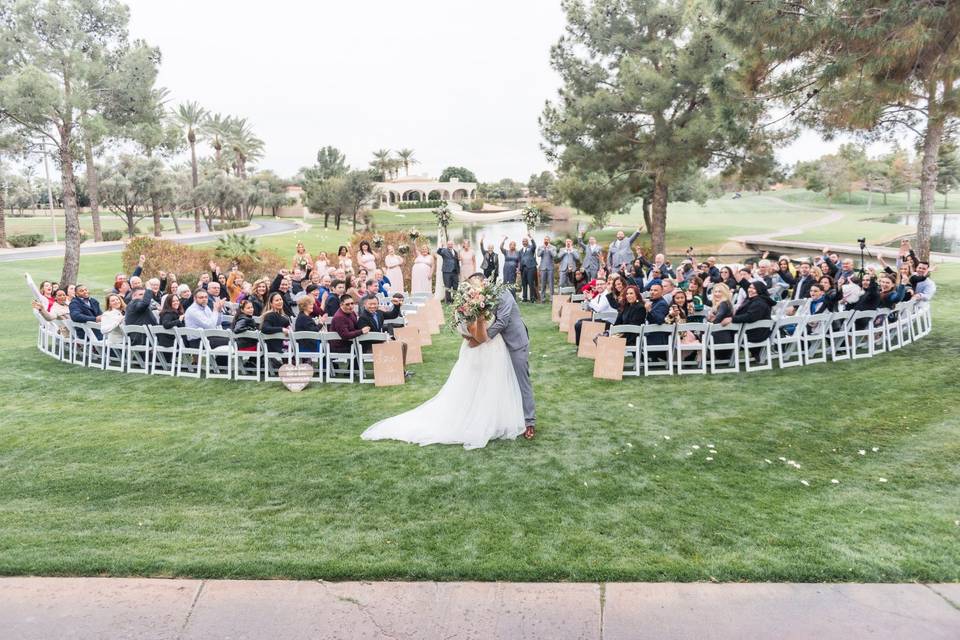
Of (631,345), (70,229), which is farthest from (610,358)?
(70,229)

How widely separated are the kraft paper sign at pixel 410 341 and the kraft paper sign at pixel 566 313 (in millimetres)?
3362

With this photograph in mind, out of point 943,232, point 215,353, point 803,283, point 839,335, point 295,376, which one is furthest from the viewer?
point 943,232

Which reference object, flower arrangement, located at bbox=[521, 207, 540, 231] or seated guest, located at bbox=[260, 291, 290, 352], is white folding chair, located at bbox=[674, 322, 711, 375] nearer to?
seated guest, located at bbox=[260, 291, 290, 352]

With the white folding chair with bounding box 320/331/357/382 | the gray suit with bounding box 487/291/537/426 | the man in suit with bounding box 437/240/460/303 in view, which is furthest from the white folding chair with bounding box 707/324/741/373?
the man in suit with bounding box 437/240/460/303

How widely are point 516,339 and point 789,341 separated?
204 inches

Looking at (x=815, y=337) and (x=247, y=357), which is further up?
(x=815, y=337)

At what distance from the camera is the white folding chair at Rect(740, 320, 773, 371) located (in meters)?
9.86

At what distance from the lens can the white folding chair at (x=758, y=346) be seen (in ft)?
32.3

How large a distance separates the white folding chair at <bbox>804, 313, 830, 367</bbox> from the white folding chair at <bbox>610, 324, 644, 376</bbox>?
8.33 ft

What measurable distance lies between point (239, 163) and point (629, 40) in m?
64.1

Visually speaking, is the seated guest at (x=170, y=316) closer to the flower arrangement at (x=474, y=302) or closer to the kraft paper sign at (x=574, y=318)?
the flower arrangement at (x=474, y=302)

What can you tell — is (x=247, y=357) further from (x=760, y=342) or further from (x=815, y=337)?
(x=815, y=337)

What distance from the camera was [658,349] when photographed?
1002 cm

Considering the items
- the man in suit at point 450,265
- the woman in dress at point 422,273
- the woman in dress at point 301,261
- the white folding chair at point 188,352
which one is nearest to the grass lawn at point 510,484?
the white folding chair at point 188,352
